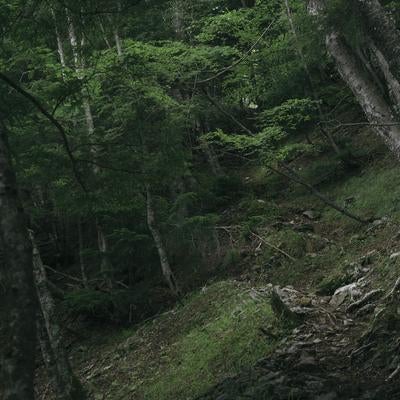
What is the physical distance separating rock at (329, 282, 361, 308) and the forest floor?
0.8 inches

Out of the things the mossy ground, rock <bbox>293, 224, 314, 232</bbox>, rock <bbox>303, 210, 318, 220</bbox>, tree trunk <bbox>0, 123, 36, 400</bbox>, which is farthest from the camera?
rock <bbox>303, 210, 318, 220</bbox>

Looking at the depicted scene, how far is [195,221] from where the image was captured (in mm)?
12016

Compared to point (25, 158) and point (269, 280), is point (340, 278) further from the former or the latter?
point (25, 158)

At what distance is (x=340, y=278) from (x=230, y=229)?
210 inches

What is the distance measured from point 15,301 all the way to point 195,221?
8582mm

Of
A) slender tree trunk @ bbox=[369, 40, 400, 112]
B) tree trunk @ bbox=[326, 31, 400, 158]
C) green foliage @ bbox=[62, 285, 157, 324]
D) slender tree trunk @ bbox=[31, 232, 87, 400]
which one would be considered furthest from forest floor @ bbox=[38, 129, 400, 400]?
slender tree trunk @ bbox=[369, 40, 400, 112]

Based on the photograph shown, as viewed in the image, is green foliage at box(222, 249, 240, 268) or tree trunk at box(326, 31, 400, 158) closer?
tree trunk at box(326, 31, 400, 158)

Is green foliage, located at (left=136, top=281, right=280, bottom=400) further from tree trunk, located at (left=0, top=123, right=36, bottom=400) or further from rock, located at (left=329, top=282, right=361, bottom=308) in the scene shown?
tree trunk, located at (left=0, top=123, right=36, bottom=400)

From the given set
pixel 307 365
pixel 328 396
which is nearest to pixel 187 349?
pixel 307 365

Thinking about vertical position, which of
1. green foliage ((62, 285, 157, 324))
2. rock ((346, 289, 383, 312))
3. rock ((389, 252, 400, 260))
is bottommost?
rock ((346, 289, 383, 312))

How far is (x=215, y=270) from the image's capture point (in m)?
12.4

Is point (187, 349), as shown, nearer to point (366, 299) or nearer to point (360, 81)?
point (366, 299)

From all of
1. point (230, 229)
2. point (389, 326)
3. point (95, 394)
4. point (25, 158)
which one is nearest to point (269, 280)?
point (230, 229)

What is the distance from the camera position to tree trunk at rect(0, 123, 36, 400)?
3.40 metres
